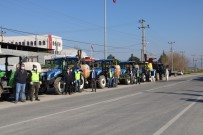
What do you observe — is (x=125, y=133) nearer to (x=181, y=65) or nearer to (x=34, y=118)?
(x=34, y=118)

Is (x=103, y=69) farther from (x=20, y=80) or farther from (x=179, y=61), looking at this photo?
(x=179, y=61)

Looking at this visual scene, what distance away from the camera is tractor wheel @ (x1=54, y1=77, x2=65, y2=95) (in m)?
24.0

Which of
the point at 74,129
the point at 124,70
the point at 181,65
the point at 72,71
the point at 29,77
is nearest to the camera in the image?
the point at 74,129

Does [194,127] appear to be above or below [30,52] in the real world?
below

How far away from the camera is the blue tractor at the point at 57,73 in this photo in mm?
24094

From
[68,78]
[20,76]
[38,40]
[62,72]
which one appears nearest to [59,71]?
[62,72]

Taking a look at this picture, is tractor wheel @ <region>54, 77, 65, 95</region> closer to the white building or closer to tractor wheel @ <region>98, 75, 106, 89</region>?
tractor wheel @ <region>98, 75, 106, 89</region>

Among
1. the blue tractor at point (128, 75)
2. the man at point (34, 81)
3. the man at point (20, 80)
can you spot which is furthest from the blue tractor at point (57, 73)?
the blue tractor at point (128, 75)

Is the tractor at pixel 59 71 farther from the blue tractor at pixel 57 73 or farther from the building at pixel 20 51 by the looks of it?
the building at pixel 20 51

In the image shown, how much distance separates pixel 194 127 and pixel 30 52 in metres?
14.0

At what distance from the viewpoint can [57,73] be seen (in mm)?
24750

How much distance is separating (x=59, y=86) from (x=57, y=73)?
0.89 metres

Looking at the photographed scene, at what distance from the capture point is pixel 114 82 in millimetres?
32219

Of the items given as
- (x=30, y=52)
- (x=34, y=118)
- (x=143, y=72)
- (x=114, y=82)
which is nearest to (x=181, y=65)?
(x=143, y=72)
